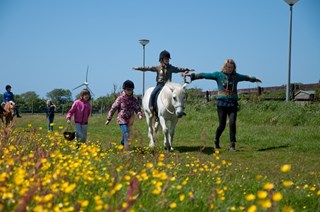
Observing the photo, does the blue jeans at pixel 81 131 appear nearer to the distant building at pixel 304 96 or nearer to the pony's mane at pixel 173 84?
the pony's mane at pixel 173 84

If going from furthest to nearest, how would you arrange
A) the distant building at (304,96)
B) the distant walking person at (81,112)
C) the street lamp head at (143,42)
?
the street lamp head at (143,42) < the distant building at (304,96) < the distant walking person at (81,112)

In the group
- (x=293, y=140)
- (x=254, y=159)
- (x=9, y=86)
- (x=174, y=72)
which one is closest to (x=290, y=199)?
(x=254, y=159)

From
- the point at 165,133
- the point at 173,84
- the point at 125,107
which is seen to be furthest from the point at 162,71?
the point at 165,133

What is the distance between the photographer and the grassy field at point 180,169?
2.95 metres

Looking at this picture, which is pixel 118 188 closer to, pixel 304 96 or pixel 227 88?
pixel 227 88

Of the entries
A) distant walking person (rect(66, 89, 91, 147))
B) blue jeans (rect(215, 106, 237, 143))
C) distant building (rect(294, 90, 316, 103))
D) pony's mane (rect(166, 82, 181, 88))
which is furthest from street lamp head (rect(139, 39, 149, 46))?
distant walking person (rect(66, 89, 91, 147))

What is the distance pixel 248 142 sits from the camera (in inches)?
500

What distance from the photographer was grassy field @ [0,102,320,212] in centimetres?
295

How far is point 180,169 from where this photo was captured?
18.5 feet

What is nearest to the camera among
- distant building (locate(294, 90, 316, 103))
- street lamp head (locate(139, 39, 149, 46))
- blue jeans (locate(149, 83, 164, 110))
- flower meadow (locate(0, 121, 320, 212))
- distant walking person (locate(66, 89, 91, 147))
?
flower meadow (locate(0, 121, 320, 212))

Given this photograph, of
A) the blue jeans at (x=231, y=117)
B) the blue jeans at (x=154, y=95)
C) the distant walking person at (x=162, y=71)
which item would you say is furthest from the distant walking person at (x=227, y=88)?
the blue jeans at (x=154, y=95)

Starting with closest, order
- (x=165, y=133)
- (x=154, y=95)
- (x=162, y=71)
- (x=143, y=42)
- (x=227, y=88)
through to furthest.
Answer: (x=165, y=133) → (x=227, y=88) → (x=162, y=71) → (x=154, y=95) → (x=143, y=42)

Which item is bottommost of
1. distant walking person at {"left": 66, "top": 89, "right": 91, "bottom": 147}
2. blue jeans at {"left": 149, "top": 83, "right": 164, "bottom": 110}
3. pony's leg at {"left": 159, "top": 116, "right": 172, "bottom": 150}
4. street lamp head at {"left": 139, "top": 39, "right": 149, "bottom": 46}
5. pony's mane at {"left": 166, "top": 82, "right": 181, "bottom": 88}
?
pony's leg at {"left": 159, "top": 116, "right": 172, "bottom": 150}

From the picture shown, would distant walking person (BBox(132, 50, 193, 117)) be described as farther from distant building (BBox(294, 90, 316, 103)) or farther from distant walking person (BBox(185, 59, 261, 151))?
distant building (BBox(294, 90, 316, 103))
